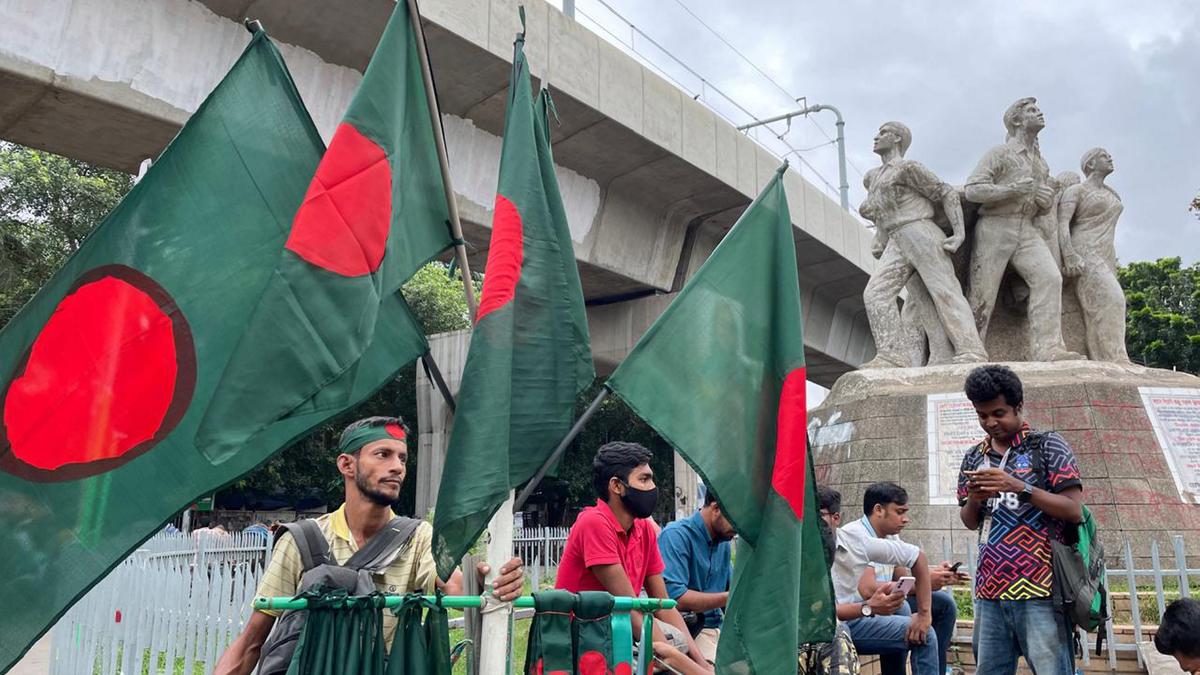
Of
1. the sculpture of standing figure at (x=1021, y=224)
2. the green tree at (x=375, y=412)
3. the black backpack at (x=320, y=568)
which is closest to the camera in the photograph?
the black backpack at (x=320, y=568)

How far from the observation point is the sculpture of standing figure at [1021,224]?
30.7 ft

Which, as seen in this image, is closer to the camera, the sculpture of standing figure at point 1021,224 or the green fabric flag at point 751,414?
the green fabric flag at point 751,414

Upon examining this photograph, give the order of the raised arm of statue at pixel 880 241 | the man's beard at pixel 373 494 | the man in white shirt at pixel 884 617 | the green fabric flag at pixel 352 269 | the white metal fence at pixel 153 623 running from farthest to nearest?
the raised arm of statue at pixel 880 241 → the white metal fence at pixel 153 623 → the man in white shirt at pixel 884 617 → the man's beard at pixel 373 494 → the green fabric flag at pixel 352 269

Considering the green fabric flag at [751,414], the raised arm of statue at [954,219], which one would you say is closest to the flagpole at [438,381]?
the green fabric flag at [751,414]

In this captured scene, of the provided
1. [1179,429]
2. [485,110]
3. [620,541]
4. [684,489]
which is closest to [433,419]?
[684,489]

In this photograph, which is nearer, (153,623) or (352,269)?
(352,269)

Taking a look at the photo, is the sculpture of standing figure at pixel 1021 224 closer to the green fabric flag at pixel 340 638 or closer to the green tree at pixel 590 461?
the green fabric flag at pixel 340 638

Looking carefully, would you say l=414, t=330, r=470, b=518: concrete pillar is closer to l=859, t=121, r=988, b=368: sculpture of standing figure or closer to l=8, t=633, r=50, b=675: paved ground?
l=859, t=121, r=988, b=368: sculpture of standing figure

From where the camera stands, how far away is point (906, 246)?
9.80 meters

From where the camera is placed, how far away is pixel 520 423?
2.36m

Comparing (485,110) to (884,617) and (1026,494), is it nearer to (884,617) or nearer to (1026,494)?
(884,617)

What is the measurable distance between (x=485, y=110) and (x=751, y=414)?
842cm

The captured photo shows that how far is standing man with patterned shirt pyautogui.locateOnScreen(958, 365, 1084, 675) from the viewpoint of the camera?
10.6ft

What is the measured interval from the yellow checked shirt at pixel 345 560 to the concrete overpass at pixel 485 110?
2.72 meters
